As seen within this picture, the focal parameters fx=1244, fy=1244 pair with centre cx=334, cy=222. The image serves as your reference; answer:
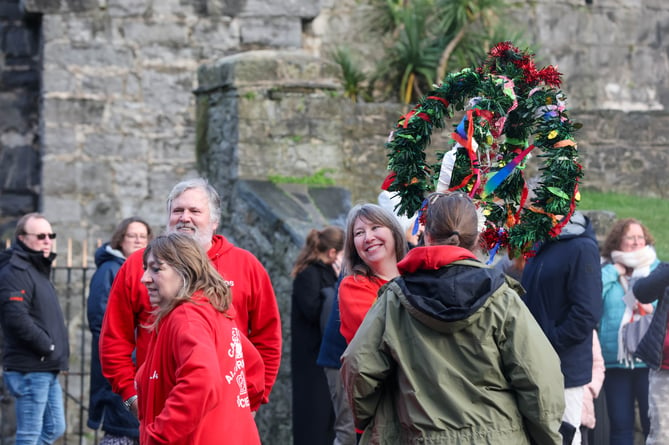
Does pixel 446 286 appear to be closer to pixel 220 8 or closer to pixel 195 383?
pixel 195 383

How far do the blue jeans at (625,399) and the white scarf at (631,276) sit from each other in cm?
12

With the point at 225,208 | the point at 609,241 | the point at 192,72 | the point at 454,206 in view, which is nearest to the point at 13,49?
the point at 192,72

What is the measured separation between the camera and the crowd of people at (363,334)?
14.1 feet

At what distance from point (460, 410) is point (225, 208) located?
5280mm

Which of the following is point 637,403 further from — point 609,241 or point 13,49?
point 13,49

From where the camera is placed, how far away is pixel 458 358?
14.3 ft

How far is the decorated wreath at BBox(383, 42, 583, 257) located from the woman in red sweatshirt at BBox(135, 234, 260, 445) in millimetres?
1465

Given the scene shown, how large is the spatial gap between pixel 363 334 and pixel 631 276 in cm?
406

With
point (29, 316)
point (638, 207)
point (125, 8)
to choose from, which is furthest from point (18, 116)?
point (638, 207)

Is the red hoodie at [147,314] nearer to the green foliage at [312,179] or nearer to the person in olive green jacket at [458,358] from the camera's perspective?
the person in olive green jacket at [458,358]

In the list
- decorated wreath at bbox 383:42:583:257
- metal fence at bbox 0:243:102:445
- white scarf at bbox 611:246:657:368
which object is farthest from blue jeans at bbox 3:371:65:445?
white scarf at bbox 611:246:657:368

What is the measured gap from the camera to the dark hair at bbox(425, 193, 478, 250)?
14.7 ft

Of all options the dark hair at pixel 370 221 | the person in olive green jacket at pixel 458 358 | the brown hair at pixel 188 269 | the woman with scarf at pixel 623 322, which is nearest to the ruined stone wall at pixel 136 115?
the woman with scarf at pixel 623 322

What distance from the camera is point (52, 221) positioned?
37.9ft
